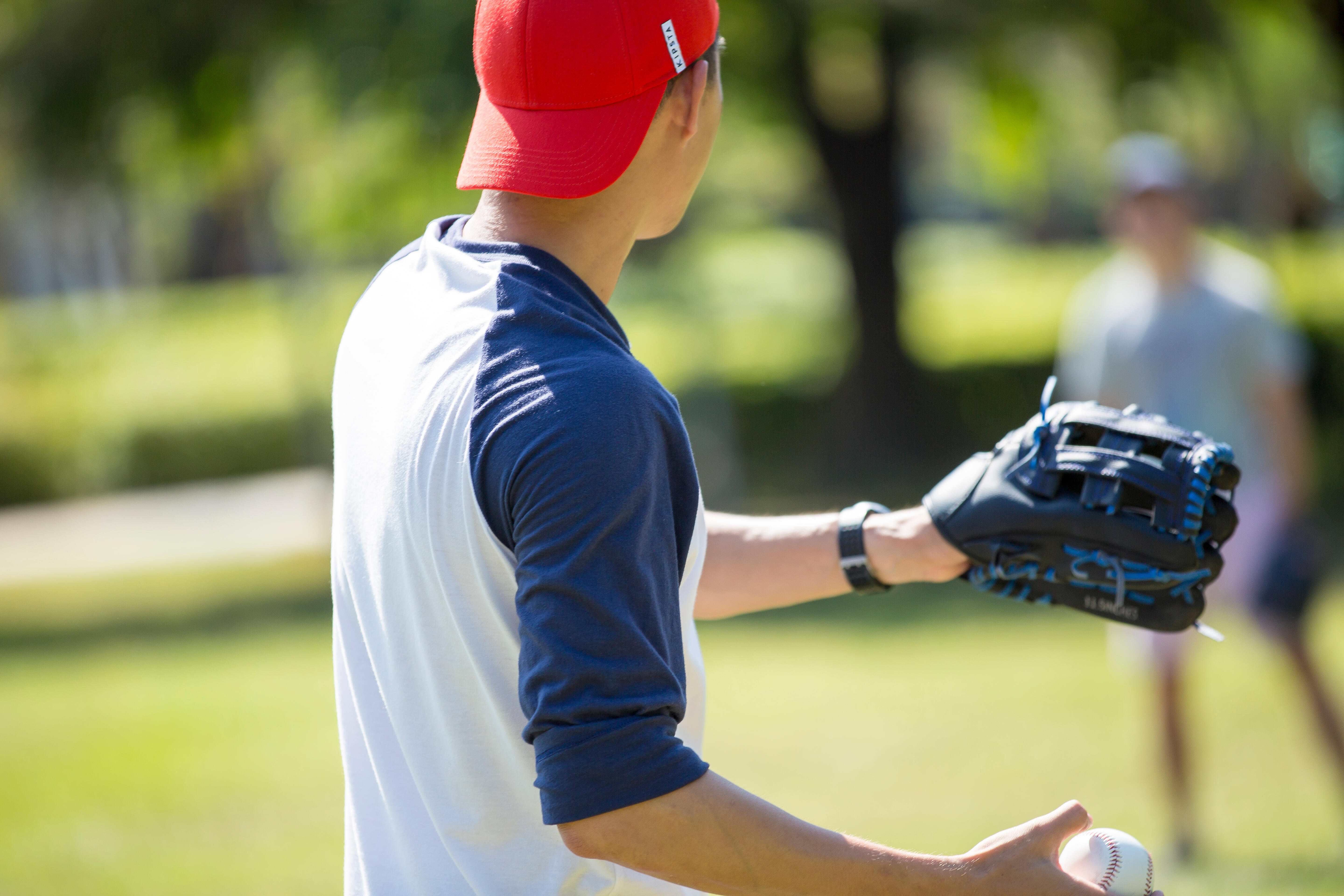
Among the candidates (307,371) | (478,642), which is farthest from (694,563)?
(307,371)

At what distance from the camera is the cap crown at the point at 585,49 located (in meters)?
1.65

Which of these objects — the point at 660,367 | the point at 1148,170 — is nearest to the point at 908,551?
the point at 1148,170

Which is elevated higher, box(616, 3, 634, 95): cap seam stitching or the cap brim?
box(616, 3, 634, 95): cap seam stitching

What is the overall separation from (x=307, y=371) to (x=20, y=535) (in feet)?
17.7

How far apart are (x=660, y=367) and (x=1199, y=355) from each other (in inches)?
512

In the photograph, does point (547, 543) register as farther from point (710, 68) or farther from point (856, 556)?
point (856, 556)

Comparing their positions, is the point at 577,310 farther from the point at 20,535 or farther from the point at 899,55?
the point at 20,535

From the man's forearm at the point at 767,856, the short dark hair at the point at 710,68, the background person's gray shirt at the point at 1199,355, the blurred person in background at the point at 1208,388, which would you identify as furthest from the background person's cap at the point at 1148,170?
the man's forearm at the point at 767,856

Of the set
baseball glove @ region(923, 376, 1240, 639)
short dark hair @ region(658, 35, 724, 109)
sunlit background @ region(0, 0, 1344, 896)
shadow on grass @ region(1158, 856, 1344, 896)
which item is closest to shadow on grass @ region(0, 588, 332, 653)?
sunlit background @ region(0, 0, 1344, 896)

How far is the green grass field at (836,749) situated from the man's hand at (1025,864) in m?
3.21

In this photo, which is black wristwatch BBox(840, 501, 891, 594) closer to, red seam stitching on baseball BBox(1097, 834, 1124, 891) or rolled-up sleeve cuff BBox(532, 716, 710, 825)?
red seam stitching on baseball BBox(1097, 834, 1124, 891)

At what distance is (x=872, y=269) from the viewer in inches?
549

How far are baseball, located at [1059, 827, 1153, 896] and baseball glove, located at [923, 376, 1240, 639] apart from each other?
15.6 inches

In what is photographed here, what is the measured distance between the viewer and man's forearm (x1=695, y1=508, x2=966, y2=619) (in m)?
2.35
